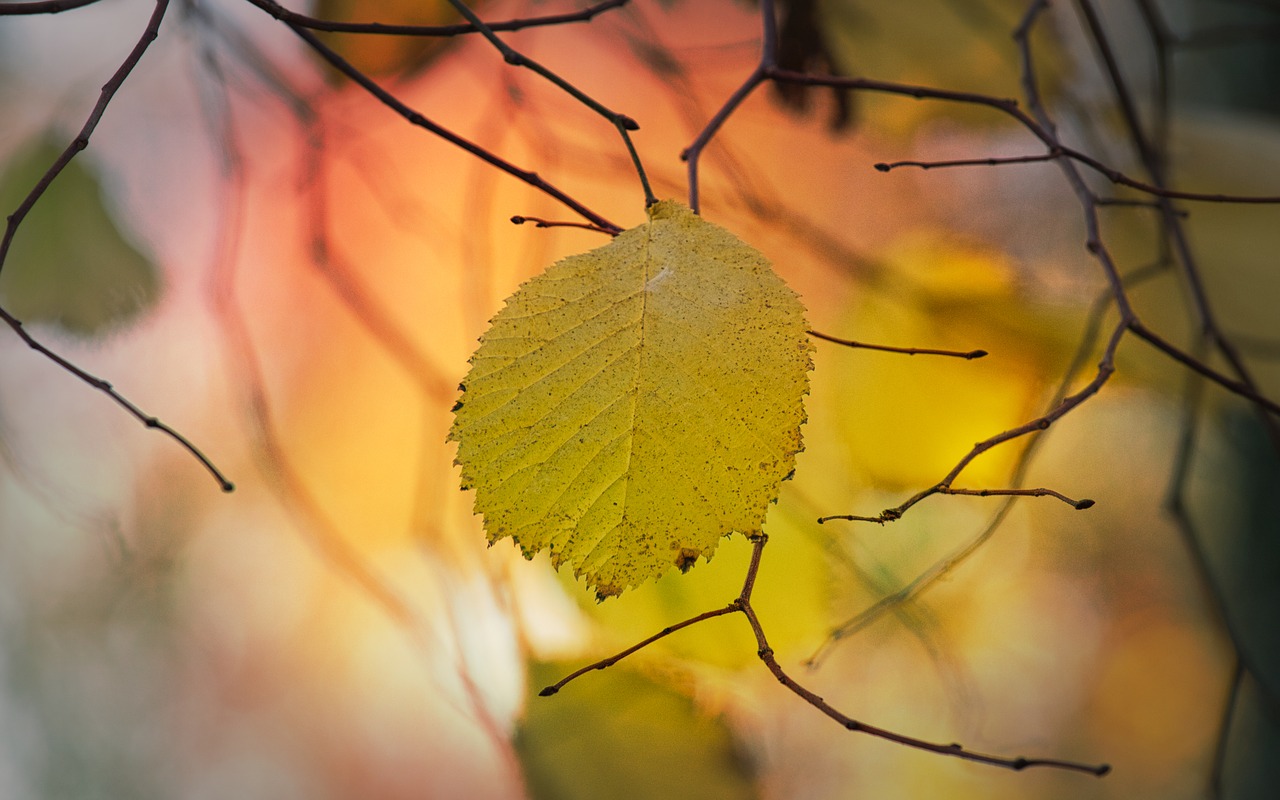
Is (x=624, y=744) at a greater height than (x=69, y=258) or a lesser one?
lesser

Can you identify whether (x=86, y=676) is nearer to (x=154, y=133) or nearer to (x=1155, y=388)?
(x=154, y=133)

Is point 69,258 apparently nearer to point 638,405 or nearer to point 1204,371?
point 638,405

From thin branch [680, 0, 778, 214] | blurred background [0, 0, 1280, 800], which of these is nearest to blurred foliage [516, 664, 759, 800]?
blurred background [0, 0, 1280, 800]

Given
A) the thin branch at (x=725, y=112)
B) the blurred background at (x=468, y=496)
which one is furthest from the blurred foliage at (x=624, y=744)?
the thin branch at (x=725, y=112)

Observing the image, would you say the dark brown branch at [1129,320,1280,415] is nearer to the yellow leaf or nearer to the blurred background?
the blurred background

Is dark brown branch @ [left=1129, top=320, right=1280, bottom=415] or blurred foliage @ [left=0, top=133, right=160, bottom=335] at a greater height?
blurred foliage @ [left=0, top=133, right=160, bottom=335]

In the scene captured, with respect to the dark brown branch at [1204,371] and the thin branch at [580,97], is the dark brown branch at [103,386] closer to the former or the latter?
the thin branch at [580,97]

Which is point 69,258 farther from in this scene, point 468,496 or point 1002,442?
point 1002,442

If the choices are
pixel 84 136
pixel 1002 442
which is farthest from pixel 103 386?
pixel 1002 442
